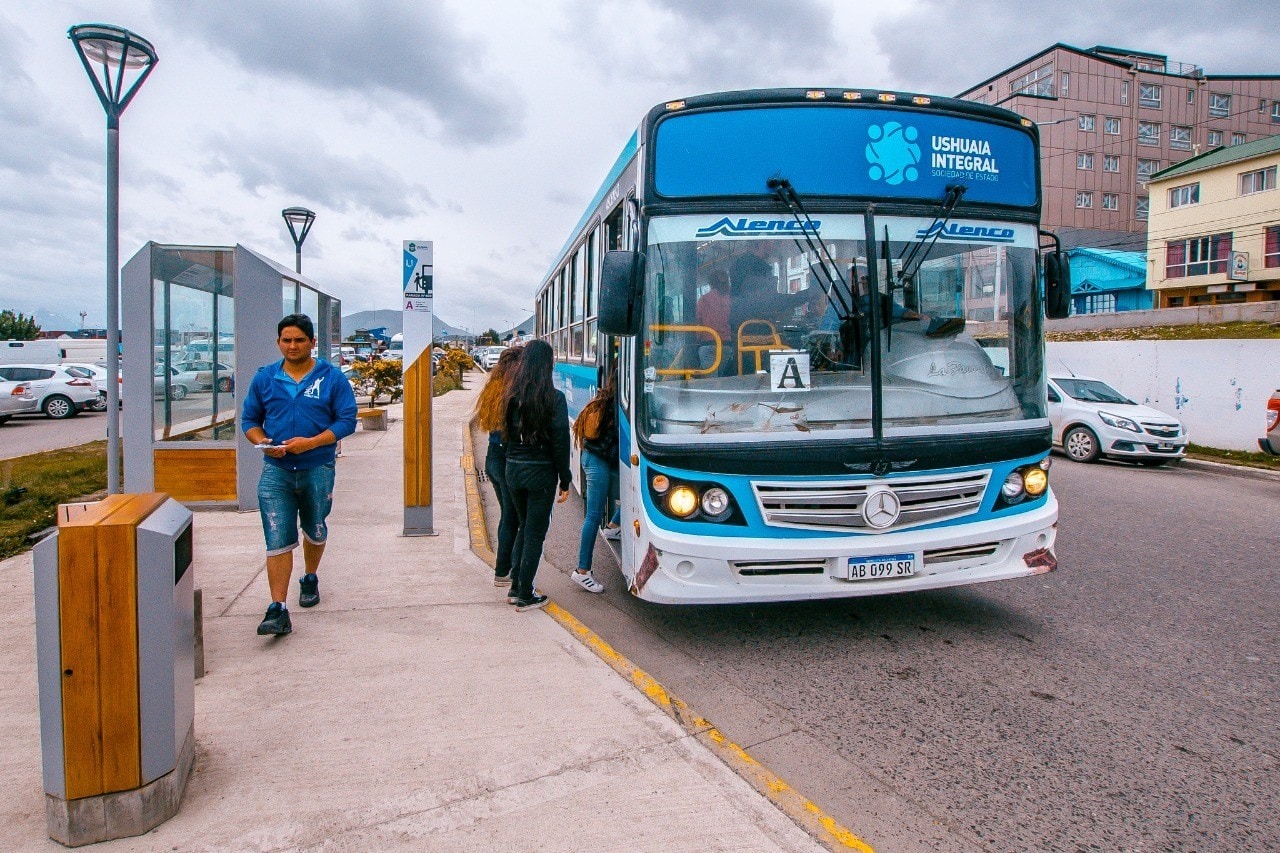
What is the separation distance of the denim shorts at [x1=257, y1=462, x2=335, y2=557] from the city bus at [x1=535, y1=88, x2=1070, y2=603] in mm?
1834

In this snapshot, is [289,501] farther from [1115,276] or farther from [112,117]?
[1115,276]

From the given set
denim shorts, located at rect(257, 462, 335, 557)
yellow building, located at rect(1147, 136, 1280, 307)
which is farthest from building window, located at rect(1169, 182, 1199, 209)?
denim shorts, located at rect(257, 462, 335, 557)

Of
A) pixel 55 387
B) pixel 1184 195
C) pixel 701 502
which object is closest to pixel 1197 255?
pixel 1184 195

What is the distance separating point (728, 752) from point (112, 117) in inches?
270

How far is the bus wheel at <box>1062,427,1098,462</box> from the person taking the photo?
553 inches

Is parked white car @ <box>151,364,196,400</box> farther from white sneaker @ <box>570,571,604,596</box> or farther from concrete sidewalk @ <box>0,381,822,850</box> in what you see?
white sneaker @ <box>570,571,604,596</box>

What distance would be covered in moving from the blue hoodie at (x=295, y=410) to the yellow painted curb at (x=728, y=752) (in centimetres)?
176

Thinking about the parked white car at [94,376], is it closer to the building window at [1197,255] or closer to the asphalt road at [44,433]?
the asphalt road at [44,433]

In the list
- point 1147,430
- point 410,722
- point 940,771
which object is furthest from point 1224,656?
point 1147,430

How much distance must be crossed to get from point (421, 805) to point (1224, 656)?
4.46 m

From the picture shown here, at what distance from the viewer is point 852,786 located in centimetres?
341

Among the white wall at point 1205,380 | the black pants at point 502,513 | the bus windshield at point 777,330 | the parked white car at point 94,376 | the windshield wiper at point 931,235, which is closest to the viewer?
the bus windshield at point 777,330

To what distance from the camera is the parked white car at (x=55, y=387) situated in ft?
73.0

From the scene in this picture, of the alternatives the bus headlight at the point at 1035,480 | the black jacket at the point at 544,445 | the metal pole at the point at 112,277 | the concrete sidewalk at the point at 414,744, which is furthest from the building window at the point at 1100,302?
the concrete sidewalk at the point at 414,744
